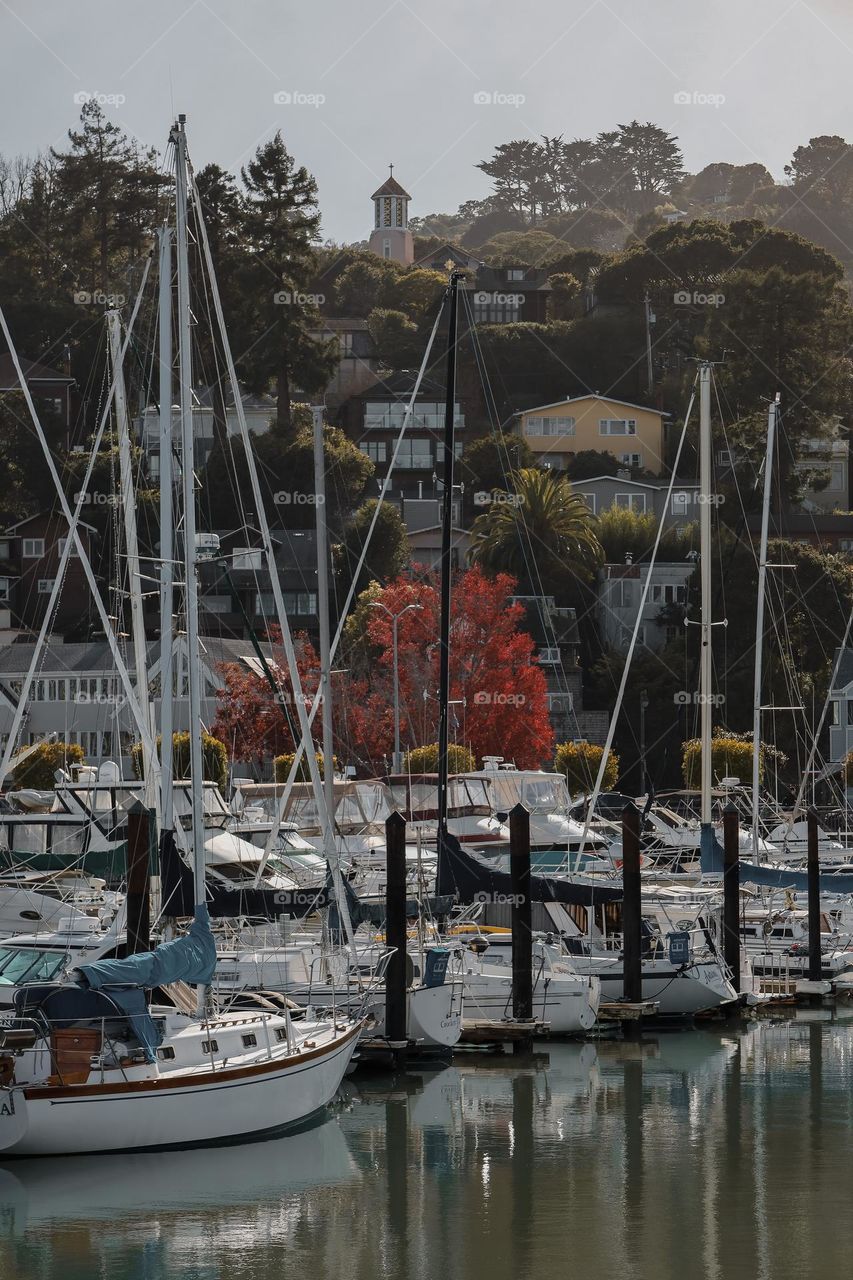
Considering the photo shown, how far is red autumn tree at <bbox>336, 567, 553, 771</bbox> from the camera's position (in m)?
65.7

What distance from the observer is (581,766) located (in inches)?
2576

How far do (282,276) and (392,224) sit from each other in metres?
87.9

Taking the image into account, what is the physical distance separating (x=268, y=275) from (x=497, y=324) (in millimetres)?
23061

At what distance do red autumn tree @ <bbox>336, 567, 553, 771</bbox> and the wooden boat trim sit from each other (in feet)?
127

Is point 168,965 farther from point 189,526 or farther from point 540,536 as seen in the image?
point 540,536

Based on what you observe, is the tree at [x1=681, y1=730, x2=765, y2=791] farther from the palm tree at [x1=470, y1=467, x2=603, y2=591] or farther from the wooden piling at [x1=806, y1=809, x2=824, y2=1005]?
the wooden piling at [x1=806, y1=809, x2=824, y2=1005]

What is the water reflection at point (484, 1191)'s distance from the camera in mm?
19422

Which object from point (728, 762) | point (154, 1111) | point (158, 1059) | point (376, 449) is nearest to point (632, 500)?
point (376, 449)

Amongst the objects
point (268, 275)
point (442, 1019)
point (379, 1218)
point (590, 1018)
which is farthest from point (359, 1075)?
point (268, 275)

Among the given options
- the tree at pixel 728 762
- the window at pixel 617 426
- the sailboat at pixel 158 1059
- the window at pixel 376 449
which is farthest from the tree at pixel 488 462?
the sailboat at pixel 158 1059

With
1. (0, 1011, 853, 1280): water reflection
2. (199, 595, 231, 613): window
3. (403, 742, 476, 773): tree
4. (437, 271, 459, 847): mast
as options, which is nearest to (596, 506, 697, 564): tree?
(199, 595, 231, 613): window

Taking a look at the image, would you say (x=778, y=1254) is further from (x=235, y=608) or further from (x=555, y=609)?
(x=235, y=608)

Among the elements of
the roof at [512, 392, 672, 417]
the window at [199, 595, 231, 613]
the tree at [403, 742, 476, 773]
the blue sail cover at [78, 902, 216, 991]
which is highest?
the roof at [512, 392, 672, 417]

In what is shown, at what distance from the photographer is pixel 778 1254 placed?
64.3 ft
